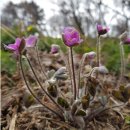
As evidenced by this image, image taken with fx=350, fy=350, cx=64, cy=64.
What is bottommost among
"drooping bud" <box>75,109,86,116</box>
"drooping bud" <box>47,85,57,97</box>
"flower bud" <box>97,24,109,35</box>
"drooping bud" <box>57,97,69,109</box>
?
"drooping bud" <box>75,109,86,116</box>

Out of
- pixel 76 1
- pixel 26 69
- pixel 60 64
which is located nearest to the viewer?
pixel 26 69

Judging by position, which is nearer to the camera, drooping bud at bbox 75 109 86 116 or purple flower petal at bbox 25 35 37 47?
drooping bud at bbox 75 109 86 116

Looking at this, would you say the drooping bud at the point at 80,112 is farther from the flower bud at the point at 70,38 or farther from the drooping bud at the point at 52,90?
the flower bud at the point at 70,38

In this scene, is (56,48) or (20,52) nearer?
(20,52)

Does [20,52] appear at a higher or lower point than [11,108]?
higher

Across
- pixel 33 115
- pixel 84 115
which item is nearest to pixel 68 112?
pixel 84 115

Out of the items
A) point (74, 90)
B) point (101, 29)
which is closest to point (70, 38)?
point (101, 29)

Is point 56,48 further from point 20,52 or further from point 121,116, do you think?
point 121,116

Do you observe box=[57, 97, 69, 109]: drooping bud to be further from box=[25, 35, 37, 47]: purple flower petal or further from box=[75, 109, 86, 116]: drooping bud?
box=[25, 35, 37, 47]: purple flower petal

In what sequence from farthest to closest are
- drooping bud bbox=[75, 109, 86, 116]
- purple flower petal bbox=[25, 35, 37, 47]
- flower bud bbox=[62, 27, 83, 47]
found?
purple flower petal bbox=[25, 35, 37, 47]
drooping bud bbox=[75, 109, 86, 116]
flower bud bbox=[62, 27, 83, 47]

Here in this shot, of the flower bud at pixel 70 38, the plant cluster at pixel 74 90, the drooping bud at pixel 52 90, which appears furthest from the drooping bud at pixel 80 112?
the flower bud at pixel 70 38

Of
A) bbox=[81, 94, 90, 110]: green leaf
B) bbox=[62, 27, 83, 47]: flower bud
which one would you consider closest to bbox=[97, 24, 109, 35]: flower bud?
bbox=[62, 27, 83, 47]: flower bud
